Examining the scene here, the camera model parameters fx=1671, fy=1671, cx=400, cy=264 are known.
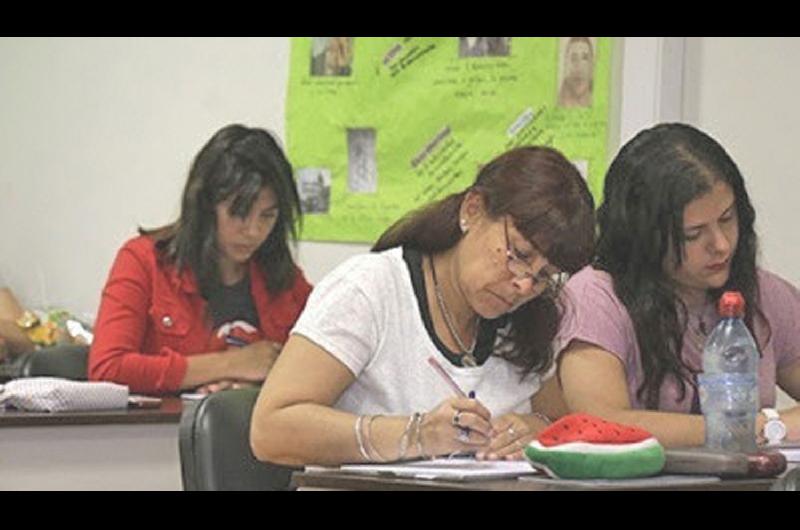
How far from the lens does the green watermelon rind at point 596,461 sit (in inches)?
80.6

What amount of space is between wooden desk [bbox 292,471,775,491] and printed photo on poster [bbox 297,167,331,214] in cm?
229

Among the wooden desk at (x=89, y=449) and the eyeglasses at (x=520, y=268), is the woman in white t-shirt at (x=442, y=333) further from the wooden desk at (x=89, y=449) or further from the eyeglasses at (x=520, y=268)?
the wooden desk at (x=89, y=449)

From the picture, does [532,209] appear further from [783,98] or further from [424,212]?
[783,98]

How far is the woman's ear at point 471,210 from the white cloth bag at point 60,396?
1.08 meters

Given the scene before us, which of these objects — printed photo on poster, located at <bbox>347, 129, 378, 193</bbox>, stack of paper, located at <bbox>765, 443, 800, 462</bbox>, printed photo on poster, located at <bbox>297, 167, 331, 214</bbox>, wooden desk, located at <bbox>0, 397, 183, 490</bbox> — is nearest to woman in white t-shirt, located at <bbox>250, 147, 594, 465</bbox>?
stack of paper, located at <bbox>765, 443, 800, 462</bbox>

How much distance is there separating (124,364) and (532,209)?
152cm

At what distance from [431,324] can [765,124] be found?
1.20 metres

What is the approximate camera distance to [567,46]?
3854 mm

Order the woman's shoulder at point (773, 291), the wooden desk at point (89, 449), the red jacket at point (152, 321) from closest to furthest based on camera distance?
the woman's shoulder at point (773, 291), the wooden desk at point (89, 449), the red jacket at point (152, 321)

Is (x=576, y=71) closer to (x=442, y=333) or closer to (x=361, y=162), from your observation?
(x=361, y=162)

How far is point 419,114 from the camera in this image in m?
4.18

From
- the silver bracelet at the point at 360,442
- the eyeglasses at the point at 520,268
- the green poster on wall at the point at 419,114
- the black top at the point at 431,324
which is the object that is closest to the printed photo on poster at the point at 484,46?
the green poster on wall at the point at 419,114

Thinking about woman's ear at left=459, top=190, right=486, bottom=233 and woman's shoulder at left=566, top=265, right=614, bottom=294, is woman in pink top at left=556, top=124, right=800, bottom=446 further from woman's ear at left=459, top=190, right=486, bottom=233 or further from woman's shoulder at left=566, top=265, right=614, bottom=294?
woman's ear at left=459, top=190, right=486, bottom=233

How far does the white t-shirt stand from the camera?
2.49m
